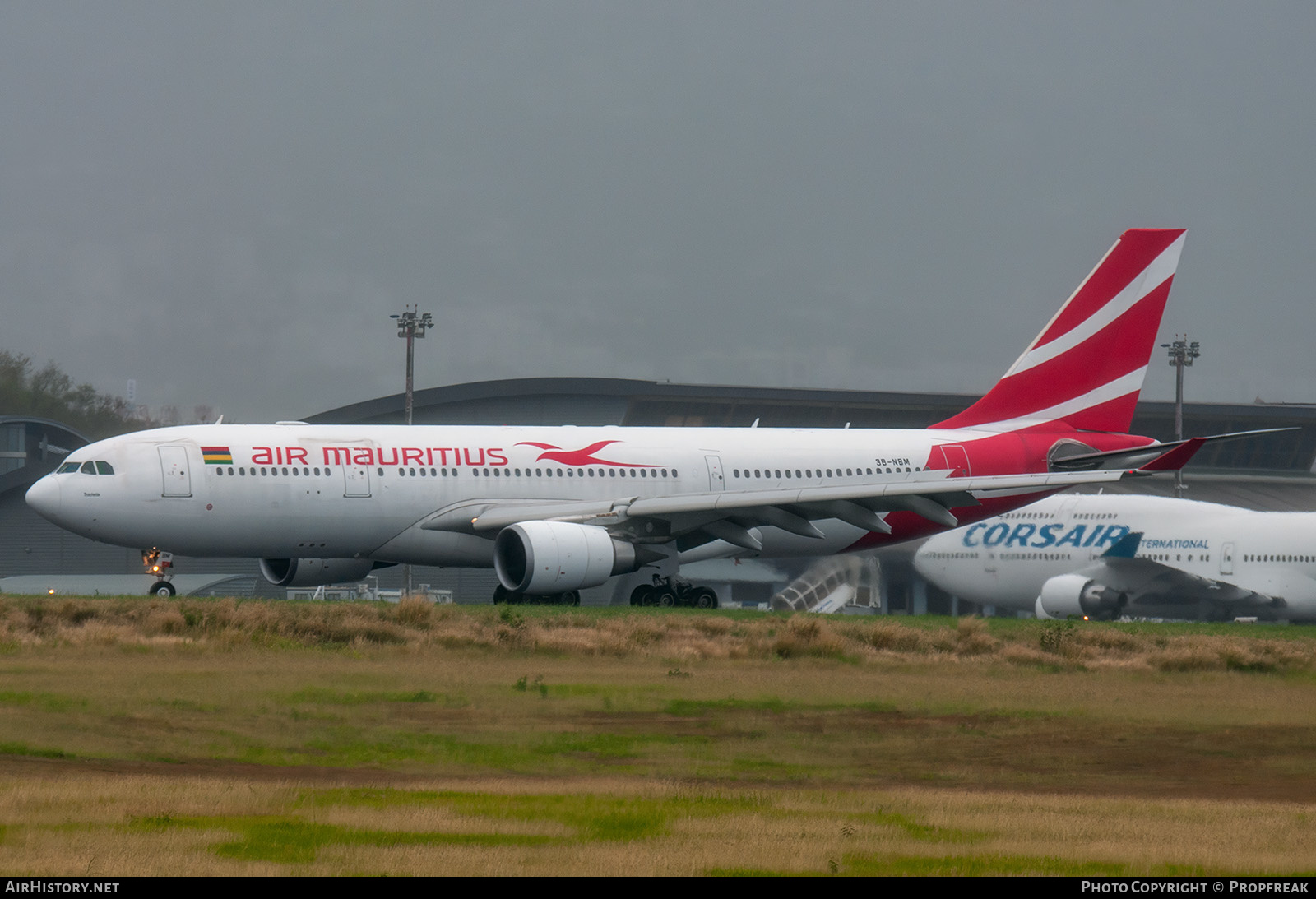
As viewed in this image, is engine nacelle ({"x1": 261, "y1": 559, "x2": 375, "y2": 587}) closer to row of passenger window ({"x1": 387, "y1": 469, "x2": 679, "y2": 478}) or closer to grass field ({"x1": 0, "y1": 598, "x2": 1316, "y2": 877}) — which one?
row of passenger window ({"x1": 387, "y1": 469, "x2": 679, "y2": 478})

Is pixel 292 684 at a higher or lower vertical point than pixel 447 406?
lower

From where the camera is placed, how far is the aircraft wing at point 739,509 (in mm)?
29312

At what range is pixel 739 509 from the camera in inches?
1160

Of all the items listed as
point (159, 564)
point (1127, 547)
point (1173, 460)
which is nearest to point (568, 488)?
point (159, 564)

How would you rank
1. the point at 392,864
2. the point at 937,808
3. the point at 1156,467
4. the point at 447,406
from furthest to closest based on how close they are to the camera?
the point at 447,406 < the point at 1156,467 < the point at 937,808 < the point at 392,864

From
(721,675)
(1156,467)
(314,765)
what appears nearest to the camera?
(314,765)

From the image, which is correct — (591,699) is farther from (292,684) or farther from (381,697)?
(292,684)

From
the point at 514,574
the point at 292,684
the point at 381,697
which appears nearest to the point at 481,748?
the point at 381,697

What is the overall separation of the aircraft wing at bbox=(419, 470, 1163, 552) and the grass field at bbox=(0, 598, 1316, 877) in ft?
8.37

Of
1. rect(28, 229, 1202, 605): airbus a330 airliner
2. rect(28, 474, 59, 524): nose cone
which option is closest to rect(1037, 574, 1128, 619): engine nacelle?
rect(28, 229, 1202, 605): airbus a330 airliner

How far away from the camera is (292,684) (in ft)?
59.7

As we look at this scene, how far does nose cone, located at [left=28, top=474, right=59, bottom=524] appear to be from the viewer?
27641mm

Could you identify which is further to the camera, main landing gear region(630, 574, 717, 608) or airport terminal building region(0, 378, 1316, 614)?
airport terminal building region(0, 378, 1316, 614)
